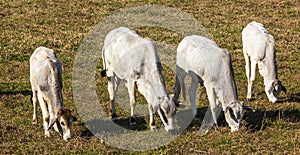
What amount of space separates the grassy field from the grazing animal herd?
59 cm

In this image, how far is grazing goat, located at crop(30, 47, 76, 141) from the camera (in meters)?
15.0

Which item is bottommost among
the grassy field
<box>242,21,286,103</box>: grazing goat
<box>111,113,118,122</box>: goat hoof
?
<box>111,113,118,122</box>: goat hoof

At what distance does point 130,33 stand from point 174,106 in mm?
3813

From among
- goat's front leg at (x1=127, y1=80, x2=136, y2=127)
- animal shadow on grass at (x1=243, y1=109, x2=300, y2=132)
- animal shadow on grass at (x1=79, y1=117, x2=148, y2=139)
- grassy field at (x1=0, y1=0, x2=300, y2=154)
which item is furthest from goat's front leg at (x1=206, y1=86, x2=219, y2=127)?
goat's front leg at (x1=127, y1=80, x2=136, y2=127)

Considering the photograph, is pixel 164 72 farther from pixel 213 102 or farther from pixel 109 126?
pixel 213 102

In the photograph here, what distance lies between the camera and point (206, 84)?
16516 millimetres

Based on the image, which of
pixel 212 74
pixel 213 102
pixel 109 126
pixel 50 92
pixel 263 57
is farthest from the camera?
pixel 263 57

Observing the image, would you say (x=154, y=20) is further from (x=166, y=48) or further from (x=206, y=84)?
(x=206, y=84)

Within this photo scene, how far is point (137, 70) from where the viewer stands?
1605 centimetres

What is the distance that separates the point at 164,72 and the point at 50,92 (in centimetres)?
854

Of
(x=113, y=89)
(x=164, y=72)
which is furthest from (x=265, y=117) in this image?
(x=164, y=72)

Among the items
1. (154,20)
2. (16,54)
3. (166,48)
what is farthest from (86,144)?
(154,20)

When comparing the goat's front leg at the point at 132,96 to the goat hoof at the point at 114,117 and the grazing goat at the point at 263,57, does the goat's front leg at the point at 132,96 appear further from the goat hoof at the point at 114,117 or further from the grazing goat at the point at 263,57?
the grazing goat at the point at 263,57

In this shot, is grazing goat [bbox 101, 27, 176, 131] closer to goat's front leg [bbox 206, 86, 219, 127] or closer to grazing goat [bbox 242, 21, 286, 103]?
goat's front leg [bbox 206, 86, 219, 127]
